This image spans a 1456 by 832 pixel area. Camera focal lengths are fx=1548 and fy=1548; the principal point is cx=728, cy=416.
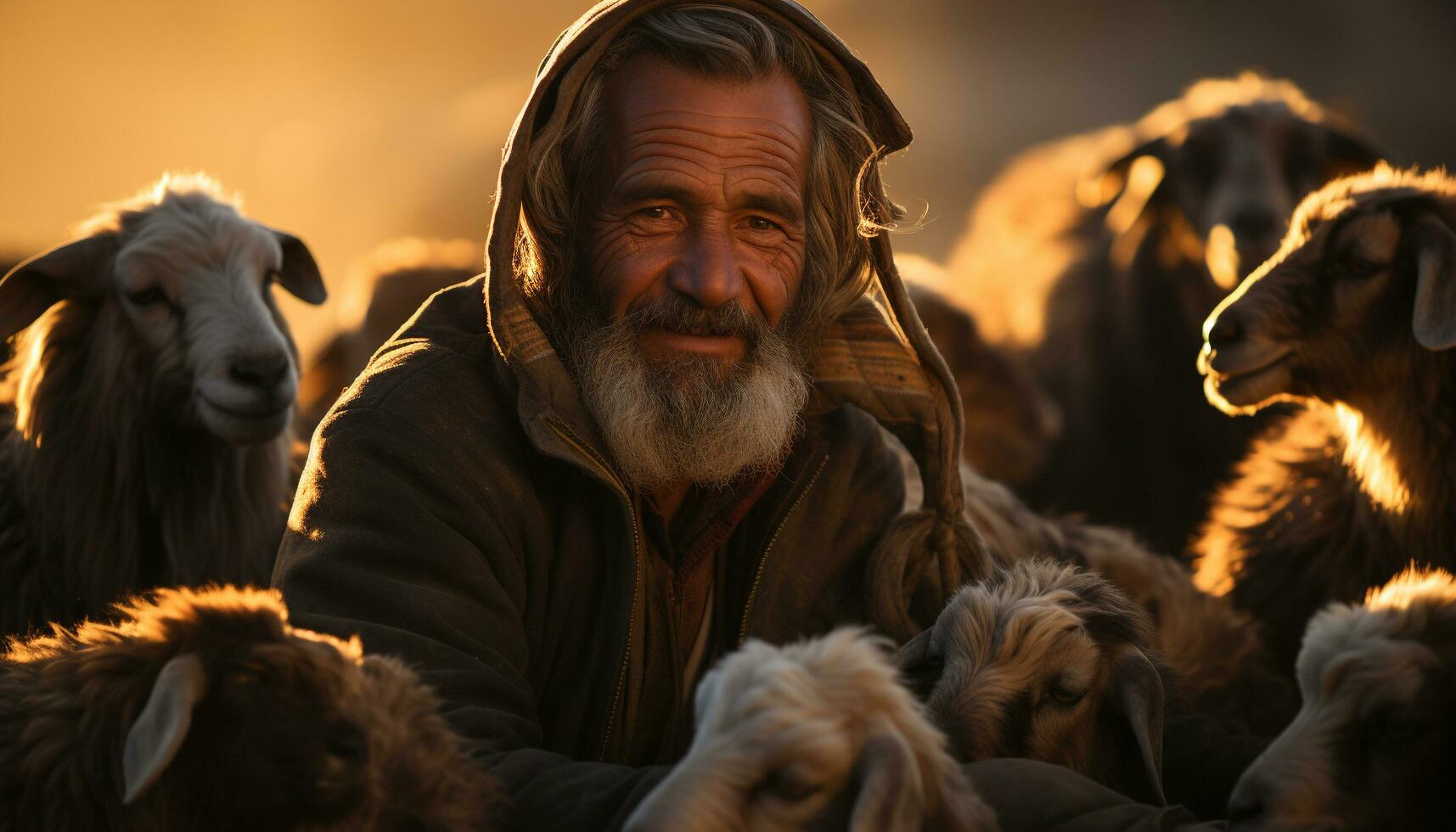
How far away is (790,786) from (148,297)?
2980mm

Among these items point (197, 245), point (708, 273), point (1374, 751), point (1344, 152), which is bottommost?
point (1374, 751)

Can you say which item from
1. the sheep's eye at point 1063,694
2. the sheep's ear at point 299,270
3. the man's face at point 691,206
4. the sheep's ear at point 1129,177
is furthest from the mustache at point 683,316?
the sheep's ear at point 1129,177

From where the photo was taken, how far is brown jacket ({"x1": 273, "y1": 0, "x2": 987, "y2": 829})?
2.99 metres

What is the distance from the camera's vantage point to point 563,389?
3361 mm

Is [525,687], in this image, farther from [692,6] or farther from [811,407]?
[692,6]

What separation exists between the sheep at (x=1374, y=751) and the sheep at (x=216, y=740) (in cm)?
126

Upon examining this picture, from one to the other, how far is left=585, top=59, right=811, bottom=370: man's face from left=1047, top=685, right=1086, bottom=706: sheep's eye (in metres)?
1.11

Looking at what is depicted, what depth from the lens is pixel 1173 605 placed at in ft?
14.3

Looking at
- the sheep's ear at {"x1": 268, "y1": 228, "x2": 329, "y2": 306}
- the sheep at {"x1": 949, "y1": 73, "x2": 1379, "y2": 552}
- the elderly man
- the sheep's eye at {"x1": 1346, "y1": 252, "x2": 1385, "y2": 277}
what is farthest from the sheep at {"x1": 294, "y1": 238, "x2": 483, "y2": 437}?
the sheep's eye at {"x1": 1346, "y1": 252, "x2": 1385, "y2": 277}

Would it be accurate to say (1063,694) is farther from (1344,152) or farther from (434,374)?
(1344,152)

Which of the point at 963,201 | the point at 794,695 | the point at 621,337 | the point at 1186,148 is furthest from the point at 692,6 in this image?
the point at 963,201

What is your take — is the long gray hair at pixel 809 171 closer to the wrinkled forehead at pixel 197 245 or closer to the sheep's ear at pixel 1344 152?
the wrinkled forehead at pixel 197 245

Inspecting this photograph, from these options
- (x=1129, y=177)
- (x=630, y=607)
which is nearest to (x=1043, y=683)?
(x=630, y=607)

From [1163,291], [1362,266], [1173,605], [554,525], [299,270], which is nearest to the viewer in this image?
[554,525]
